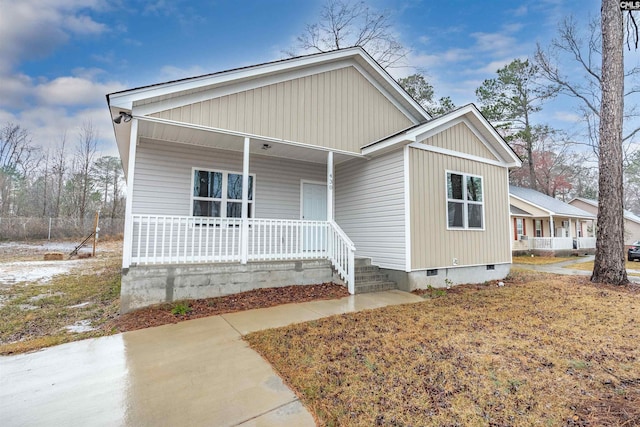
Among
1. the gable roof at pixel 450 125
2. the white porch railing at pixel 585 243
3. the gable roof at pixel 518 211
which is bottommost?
the white porch railing at pixel 585 243

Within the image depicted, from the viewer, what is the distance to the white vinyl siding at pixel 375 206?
7.48 meters

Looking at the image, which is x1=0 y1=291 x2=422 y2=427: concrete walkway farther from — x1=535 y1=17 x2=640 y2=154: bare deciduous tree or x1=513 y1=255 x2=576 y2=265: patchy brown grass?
x1=535 y1=17 x2=640 y2=154: bare deciduous tree

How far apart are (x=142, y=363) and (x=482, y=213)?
29.5ft

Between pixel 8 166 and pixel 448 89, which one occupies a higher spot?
pixel 448 89

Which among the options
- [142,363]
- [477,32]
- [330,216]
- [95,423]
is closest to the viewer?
[95,423]

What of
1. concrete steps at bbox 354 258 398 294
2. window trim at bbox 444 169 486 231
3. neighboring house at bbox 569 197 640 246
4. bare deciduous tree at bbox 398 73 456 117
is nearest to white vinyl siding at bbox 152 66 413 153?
window trim at bbox 444 169 486 231

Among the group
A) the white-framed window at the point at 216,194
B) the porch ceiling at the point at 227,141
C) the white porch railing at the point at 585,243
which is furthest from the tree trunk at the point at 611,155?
the white porch railing at the point at 585,243

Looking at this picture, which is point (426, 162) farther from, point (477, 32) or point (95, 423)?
point (477, 32)

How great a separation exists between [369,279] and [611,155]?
327 inches

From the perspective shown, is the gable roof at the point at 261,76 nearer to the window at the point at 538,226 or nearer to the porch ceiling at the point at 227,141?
the porch ceiling at the point at 227,141

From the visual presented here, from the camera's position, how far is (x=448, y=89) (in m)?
20.0

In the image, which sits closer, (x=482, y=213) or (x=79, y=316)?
(x=79, y=316)

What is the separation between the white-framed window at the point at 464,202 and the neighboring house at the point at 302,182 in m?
0.05

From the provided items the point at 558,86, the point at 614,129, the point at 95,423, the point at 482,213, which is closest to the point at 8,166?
the point at 95,423
